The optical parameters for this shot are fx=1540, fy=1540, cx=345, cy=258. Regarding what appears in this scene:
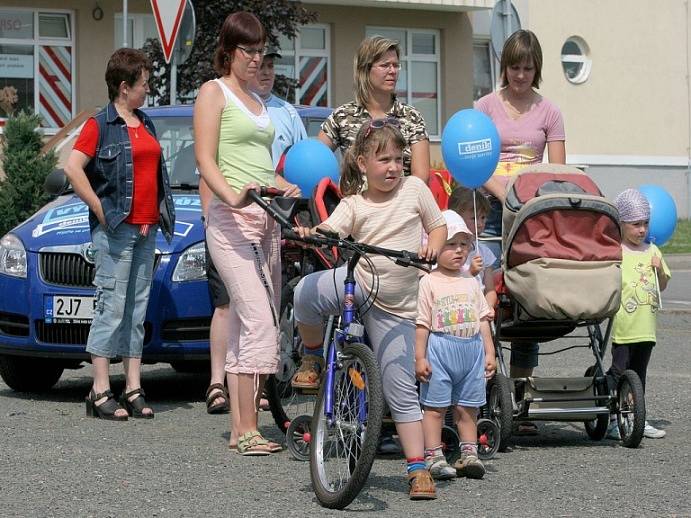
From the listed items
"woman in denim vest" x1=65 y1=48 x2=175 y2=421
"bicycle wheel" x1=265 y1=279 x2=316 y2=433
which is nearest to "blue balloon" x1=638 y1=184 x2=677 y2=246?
"bicycle wheel" x1=265 y1=279 x2=316 y2=433

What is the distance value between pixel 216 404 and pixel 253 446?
1.60m

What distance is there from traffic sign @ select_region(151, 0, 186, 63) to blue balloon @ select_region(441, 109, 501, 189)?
623 cm

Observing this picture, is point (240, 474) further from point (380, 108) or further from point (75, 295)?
point (75, 295)

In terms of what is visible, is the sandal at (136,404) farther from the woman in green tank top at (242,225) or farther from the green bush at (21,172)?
the green bush at (21,172)

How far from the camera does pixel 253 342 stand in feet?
25.2

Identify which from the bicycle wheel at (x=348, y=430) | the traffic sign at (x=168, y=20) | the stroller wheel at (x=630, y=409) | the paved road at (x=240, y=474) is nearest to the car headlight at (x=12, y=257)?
the paved road at (x=240, y=474)

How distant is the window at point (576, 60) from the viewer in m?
33.0

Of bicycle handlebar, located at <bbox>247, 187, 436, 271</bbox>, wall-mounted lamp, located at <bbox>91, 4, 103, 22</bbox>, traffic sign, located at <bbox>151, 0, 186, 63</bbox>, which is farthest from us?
wall-mounted lamp, located at <bbox>91, 4, 103, 22</bbox>

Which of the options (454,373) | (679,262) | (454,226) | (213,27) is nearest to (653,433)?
(454,373)

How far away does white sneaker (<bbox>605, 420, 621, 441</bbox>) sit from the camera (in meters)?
8.39

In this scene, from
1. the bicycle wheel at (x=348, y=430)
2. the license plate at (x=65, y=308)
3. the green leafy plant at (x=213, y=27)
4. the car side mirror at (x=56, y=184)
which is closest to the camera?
the bicycle wheel at (x=348, y=430)

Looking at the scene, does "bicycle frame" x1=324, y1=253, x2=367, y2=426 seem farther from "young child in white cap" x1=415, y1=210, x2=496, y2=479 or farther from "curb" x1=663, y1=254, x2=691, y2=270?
"curb" x1=663, y1=254, x2=691, y2=270

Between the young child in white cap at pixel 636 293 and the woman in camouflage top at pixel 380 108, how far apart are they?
1267 mm

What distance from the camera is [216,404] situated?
362 inches
